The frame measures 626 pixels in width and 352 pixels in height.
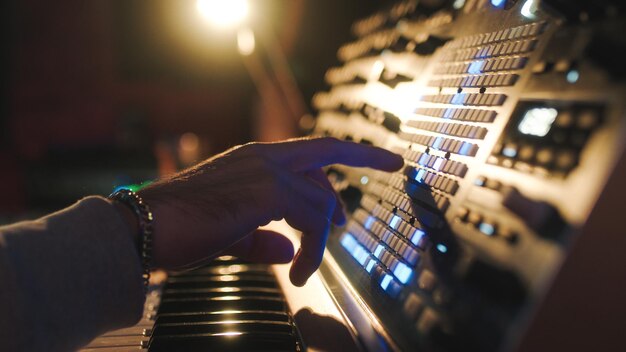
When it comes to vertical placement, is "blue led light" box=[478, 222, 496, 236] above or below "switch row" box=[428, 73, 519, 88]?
below

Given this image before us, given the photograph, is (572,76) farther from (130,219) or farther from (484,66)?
(130,219)

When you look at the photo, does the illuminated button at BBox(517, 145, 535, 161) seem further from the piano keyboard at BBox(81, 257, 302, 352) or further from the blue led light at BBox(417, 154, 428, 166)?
the piano keyboard at BBox(81, 257, 302, 352)

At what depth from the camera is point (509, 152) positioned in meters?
0.47

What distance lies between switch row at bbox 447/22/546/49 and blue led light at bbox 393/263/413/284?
0.28m

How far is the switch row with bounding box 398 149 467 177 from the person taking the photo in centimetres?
53

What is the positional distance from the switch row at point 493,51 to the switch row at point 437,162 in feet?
0.43

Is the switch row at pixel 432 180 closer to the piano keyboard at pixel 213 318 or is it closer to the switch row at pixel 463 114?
the switch row at pixel 463 114

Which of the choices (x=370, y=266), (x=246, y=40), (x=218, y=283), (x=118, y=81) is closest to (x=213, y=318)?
(x=218, y=283)

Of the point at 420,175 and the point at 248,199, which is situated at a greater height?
the point at 420,175

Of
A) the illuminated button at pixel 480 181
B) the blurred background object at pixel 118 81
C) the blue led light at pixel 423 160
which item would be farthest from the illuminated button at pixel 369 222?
the blurred background object at pixel 118 81

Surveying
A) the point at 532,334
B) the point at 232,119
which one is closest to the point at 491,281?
the point at 532,334

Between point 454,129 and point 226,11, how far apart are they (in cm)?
114

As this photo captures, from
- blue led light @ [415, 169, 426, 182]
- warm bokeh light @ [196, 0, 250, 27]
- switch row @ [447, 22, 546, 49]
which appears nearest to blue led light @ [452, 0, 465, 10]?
switch row @ [447, 22, 546, 49]

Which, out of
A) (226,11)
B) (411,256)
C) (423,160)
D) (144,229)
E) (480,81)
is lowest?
(144,229)
